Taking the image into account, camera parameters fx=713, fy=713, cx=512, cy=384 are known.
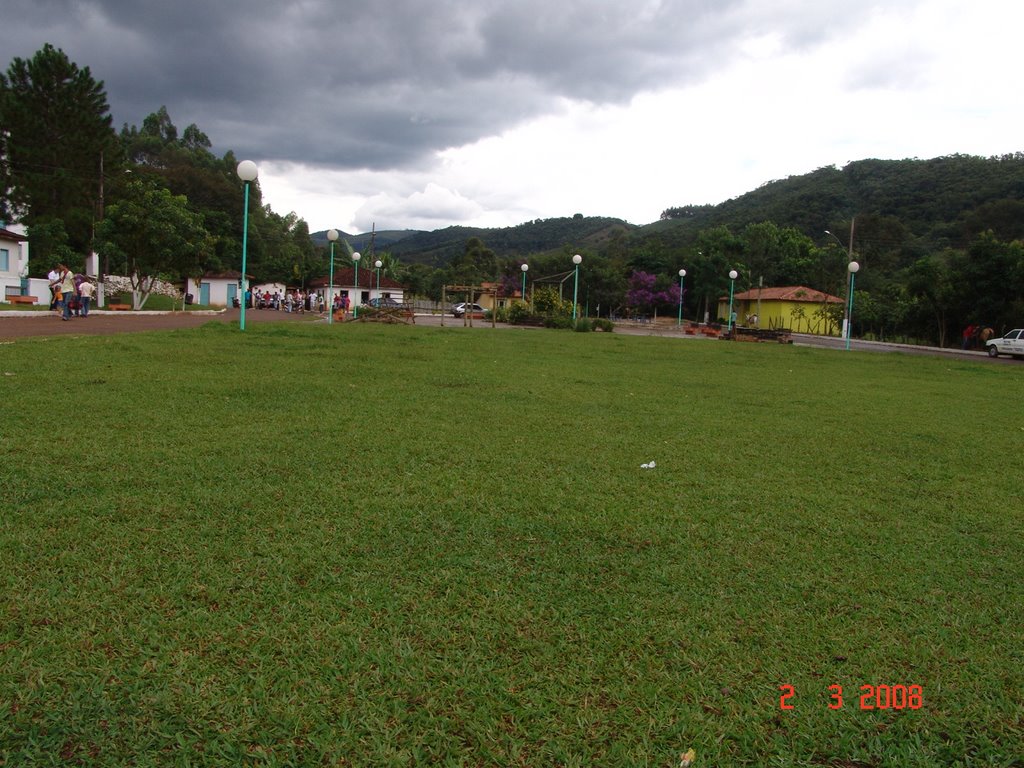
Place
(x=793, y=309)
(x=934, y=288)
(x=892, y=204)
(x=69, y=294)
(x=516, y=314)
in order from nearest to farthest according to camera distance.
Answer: (x=69, y=294) → (x=934, y=288) → (x=516, y=314) → (x=793, y=309) → (x=892, y=204)

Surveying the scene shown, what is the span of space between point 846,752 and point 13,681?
92.5 inches

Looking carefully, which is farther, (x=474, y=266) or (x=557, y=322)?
(x=474, y=266)

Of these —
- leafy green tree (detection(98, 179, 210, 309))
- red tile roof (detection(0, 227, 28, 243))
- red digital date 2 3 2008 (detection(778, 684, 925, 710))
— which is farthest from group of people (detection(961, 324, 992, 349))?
red tile roof (detection(0, 227, 28, 243))

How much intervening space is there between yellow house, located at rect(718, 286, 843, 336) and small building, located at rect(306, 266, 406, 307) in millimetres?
28421

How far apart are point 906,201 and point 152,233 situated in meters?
60.9

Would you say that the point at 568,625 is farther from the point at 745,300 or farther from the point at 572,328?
the point at 745,300

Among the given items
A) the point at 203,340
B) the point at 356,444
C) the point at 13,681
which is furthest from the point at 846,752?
the point at 203,340

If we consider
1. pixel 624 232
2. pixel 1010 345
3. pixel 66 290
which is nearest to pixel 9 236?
pixel 66 290

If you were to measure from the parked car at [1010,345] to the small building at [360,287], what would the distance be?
43237mm

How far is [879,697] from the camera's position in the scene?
2.18m

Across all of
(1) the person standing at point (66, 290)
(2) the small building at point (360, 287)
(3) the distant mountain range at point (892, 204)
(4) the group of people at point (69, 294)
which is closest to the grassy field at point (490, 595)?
(1) the person standing at point (66, 290)

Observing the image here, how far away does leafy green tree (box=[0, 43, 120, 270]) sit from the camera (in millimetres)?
40750

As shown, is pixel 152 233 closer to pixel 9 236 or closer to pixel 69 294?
pixel 69 294

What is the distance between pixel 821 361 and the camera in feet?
60.1
